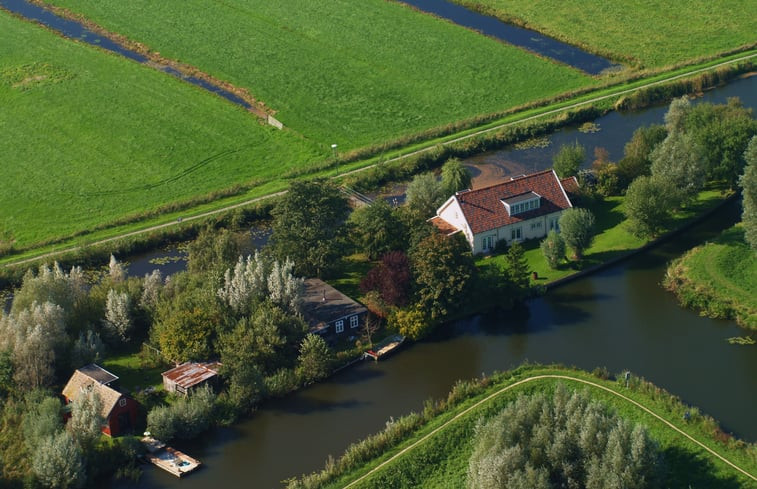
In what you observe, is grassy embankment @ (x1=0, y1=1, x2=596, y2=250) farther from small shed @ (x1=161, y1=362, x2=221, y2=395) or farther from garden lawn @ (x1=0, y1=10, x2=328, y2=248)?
small shed @ (x1=161, y1=362, x2=221, y2=395)

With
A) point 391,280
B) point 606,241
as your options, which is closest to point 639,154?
point 606,241

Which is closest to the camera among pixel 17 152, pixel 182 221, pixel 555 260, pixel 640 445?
pixel 640 445

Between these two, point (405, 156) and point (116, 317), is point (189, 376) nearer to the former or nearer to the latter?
point (116, 317)

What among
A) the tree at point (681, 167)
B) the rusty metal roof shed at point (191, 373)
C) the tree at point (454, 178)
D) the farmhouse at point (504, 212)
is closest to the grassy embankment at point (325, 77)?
the tree at point (454, 178)

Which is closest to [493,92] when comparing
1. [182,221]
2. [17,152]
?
[182,221]

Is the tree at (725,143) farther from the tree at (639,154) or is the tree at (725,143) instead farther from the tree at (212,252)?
the tree at (212,252)

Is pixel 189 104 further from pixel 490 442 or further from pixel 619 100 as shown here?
pixel 490 442
